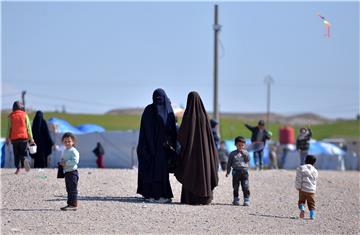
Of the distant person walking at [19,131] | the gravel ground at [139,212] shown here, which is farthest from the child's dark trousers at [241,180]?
the distant person walking at [19,131]

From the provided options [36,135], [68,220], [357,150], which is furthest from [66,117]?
[68,220]

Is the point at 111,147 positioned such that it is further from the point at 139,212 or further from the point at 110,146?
the point at 139,212

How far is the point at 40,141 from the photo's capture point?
23109 mm

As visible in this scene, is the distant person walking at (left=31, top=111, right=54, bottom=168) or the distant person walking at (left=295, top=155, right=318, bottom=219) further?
the distant person walking at (left=31, top=111, right=54, bottom=168)

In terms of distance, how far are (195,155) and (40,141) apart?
9462 mm

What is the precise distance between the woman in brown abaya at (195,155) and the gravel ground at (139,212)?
1.06 feet

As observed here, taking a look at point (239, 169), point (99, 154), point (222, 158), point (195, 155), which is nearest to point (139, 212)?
point (195, 155)

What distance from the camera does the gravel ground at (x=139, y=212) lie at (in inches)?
459

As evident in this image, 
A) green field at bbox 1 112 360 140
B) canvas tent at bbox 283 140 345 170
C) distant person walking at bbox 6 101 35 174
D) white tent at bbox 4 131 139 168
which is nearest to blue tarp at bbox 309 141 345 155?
canvas tent at bbox 283 140 345 170

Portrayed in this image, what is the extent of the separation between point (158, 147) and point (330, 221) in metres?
3.25

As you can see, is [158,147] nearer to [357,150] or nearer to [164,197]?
[164,197]

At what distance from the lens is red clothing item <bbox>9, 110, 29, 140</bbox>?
1827cm

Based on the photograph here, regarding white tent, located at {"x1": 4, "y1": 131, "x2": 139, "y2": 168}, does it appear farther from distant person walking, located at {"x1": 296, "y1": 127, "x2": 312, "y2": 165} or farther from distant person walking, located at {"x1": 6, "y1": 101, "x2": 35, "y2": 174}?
distant person walking, located at {"x1": 6, "y1": 101, "x2": 35, "y2": 174}

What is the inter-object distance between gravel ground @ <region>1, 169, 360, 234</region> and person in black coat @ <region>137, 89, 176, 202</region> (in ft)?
1.21
